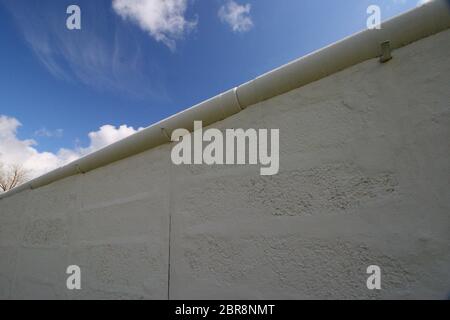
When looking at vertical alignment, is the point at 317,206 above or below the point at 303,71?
below

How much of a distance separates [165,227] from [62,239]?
5.17 feet

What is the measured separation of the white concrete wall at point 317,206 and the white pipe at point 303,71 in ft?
0.18

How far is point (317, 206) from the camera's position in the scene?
1.42 metres

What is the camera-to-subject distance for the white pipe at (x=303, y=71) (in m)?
1.30

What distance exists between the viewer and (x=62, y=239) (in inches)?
114

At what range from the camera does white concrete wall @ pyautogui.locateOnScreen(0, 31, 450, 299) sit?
3.87ft

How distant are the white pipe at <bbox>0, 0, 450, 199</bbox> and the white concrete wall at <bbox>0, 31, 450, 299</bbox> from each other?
6cm

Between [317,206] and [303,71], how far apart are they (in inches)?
31.1

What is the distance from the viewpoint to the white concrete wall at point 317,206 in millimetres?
1180

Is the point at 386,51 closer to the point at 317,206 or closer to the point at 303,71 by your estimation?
the point at 303,71

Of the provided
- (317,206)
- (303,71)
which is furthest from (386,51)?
(317,206)

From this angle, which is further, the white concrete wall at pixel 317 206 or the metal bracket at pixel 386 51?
the metal bracket at pixel 386 51

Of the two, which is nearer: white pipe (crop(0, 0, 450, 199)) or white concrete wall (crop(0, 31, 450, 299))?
white concrete wall (crop(0, 31, 450, 299))

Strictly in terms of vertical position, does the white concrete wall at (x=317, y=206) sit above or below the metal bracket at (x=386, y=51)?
below
